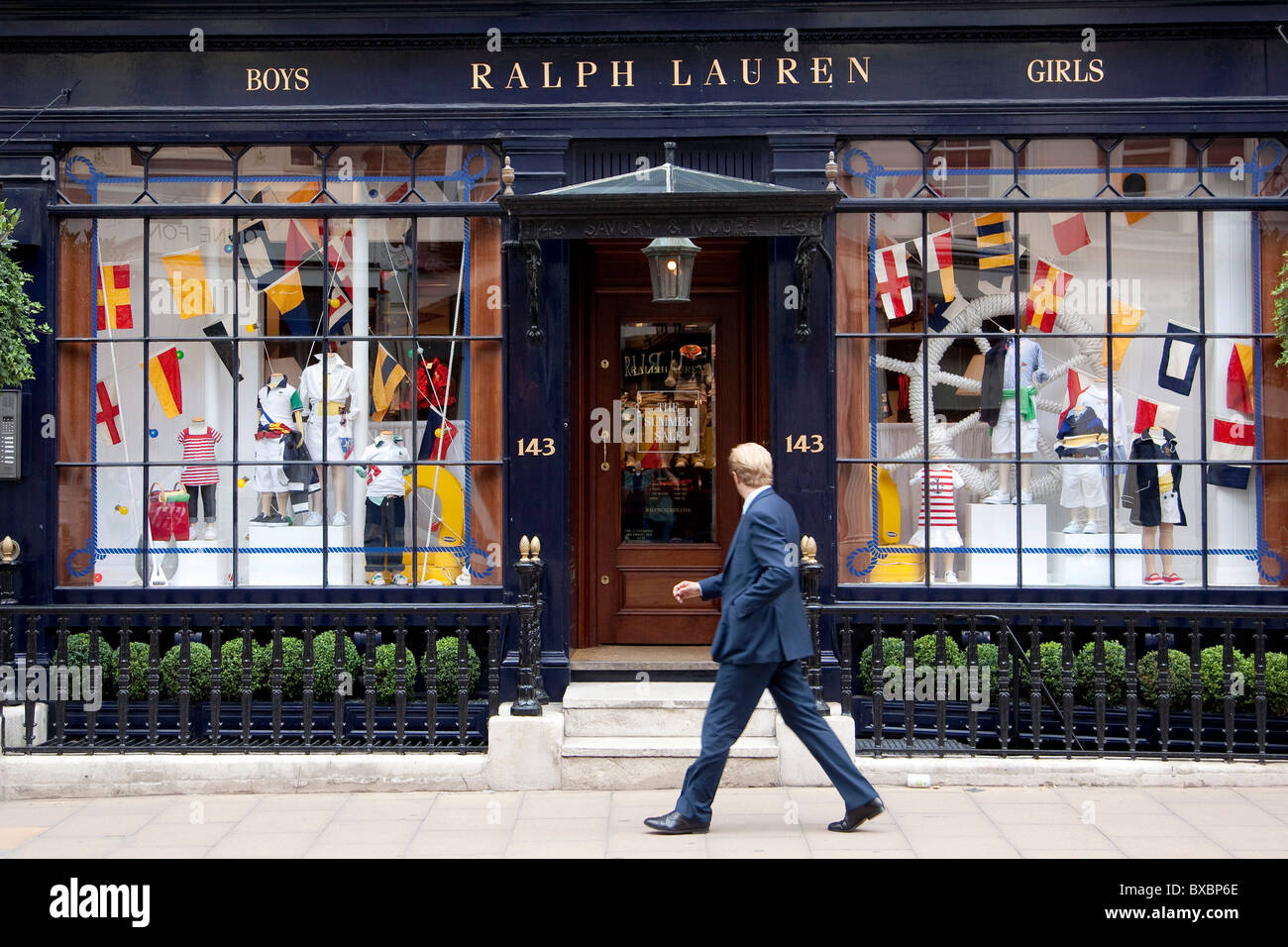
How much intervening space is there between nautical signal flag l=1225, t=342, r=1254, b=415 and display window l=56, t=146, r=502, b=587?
4947 mm

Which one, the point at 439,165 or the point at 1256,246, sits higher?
the point at 439,165

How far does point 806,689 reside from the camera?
6.43 meters

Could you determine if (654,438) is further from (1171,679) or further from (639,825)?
(1171,679)

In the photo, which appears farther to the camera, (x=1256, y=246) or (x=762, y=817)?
(x=1256, y=246)

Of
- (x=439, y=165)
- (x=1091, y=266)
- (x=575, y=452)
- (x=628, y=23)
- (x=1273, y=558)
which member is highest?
(x=628, y=23)

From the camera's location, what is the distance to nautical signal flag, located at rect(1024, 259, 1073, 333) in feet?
28.0


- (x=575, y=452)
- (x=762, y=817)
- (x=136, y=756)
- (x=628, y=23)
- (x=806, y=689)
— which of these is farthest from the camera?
(x=575, y=452)

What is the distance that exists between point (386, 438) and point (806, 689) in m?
3.67

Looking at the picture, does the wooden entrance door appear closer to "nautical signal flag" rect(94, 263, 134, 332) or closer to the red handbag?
the red handbag

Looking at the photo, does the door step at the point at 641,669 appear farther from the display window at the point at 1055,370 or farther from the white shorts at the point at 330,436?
the white shorts at the point at 330,436

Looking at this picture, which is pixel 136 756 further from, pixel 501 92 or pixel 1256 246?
pixel 1256 246

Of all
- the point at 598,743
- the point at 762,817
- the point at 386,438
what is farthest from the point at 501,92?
the point at 762,817

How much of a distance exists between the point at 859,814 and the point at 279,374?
4.90m

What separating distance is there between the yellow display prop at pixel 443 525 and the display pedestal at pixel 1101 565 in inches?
159
